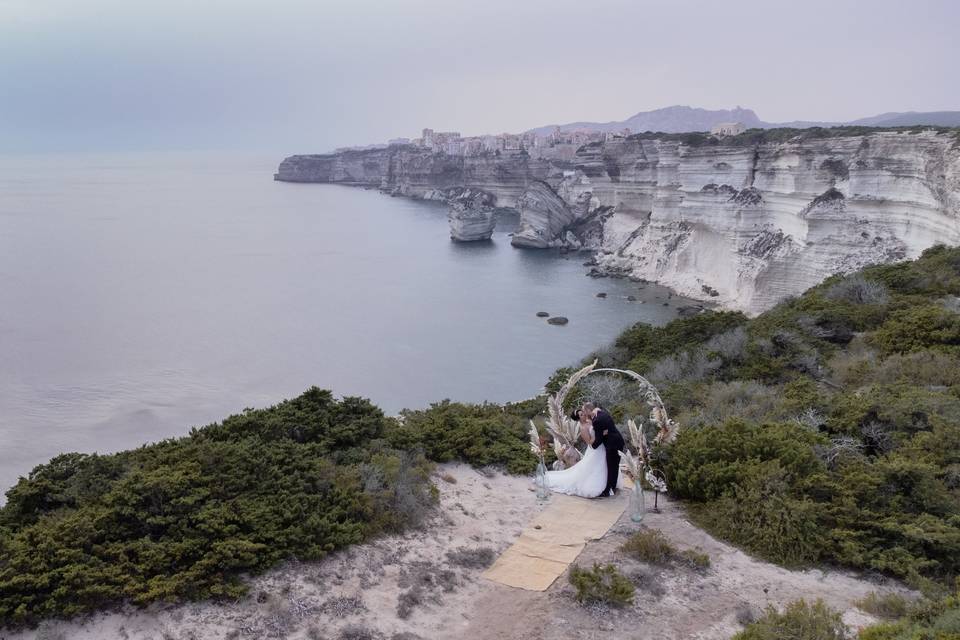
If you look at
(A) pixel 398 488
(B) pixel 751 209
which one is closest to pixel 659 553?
(A) pixel 398 488

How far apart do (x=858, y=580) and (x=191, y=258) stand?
55291 millimetres

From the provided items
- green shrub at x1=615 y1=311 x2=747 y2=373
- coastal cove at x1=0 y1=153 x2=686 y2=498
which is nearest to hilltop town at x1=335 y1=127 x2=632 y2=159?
coastal cove at x1=0 y1=153 x2=686 y2=498

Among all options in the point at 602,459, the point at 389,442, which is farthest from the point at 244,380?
the point at 602,459

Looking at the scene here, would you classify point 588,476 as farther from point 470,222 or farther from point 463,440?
point 470,222

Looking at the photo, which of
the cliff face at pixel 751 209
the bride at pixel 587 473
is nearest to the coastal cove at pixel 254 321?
the cliff face at pixel 751 209

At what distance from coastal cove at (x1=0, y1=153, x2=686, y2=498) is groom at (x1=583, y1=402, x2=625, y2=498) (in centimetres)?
1674

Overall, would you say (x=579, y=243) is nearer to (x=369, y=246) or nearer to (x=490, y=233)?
(x=490, y=233)

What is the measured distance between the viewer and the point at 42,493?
24.0 ft

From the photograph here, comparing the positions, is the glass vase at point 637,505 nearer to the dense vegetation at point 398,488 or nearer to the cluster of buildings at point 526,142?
the dense vegetation at point 398,488

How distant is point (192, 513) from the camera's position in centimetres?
655

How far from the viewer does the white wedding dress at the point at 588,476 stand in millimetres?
8445

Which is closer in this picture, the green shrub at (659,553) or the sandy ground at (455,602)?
the sandy ground at (455,602)

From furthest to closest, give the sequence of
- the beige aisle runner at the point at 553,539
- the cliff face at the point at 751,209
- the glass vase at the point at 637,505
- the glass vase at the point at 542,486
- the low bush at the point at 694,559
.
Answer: the cliff face at the point at 751,209 → the glass vase at the point at 542,486 → the glass vase at the point at 637,505 → the low bush at the point at 694,559 → the beige aisle runner at the point at 553,539

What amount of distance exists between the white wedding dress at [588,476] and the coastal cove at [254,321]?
16.4 m
